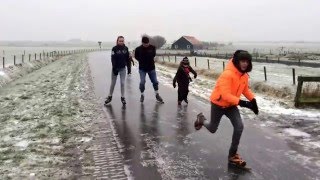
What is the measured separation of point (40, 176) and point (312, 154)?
4.52m

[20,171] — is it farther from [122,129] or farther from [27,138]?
[122,129]

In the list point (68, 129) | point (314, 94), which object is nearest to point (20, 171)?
point (68, 129)

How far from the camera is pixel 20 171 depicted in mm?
6383

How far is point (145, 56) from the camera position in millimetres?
12984

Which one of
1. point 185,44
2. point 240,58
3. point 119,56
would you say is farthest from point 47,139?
point 185,44

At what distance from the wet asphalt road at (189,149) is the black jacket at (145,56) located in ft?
5.56

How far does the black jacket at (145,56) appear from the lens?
12.9 meters

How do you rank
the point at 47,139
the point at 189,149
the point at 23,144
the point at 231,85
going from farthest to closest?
1. the point at 47,139
2. the point at 23,144
3. the point at 189,149
4. the point at 231,85

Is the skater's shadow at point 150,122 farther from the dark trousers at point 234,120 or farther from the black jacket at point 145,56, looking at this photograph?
the dark trousers at point 234,120

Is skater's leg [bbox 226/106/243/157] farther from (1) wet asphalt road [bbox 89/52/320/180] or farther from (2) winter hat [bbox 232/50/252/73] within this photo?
(2) winter hat [bbox 232/50/252/73]

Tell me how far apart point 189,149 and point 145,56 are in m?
5.81

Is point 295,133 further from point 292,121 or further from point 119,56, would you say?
point 119,56

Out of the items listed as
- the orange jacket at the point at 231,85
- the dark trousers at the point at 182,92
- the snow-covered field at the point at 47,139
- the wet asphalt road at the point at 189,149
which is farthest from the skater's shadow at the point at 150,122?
the orange jacket at the point at 231,85

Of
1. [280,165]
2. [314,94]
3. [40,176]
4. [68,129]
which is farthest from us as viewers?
[314,94]
